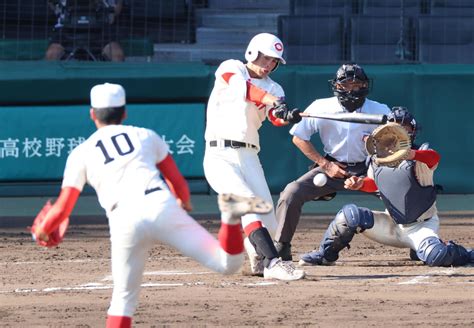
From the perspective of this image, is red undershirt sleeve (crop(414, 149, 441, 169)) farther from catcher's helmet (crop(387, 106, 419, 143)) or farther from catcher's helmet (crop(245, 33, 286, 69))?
catcher's helmet (crop(245, 33, 286, 69))

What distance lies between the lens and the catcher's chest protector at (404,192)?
27.3 feet

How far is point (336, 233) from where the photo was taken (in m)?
8.48

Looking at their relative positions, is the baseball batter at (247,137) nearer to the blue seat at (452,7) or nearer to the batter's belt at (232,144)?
the batter's belt at (232,144)

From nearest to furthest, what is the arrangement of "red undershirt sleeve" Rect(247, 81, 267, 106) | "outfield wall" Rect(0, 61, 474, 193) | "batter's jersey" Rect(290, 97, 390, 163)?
"red undershirt sleeve" Rect(247, 81, 267, 106), "batter's jersey" Rect(290, 97, 390, 163), "outfield wall" Rect(0, 61, 474, 193)

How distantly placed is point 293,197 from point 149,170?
2989 mm

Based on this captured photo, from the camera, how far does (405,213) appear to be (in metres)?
8.37

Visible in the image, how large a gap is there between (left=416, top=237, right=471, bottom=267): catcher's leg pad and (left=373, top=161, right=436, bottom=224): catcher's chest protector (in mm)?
212

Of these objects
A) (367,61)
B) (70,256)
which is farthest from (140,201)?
(367,61)

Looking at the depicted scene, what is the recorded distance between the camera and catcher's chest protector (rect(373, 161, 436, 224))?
8.31 metres

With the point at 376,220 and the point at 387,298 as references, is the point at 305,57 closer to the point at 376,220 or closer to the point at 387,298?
the point at 376,220

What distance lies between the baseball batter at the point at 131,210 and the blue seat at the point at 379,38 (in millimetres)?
9019

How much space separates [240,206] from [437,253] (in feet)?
10.0

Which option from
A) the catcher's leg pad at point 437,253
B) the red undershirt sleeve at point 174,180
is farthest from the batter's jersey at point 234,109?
the red undershirt sleeve at point 174,180

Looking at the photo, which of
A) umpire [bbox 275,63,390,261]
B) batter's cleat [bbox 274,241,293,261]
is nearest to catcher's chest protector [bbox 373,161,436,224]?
umpire [bbox 275,63,390,261]
